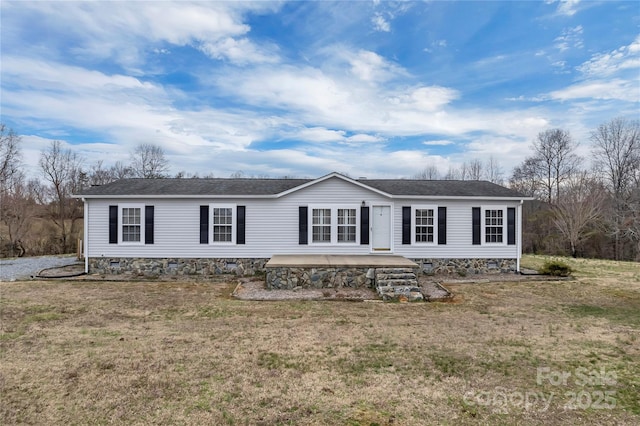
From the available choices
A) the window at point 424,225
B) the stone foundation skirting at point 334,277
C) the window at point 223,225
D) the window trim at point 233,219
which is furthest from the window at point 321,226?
the window at point 424,225

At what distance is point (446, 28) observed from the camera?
14.8 meters

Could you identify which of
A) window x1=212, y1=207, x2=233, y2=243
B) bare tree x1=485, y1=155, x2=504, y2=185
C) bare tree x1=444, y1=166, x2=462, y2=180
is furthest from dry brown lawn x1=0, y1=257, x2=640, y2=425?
bare tree x1=444, y1=166, x2=462, y2=180

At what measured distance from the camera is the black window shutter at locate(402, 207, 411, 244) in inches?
513

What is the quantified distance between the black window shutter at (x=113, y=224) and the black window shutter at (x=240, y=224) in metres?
4.72

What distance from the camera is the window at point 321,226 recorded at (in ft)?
42.4

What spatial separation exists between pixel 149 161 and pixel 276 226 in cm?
2499

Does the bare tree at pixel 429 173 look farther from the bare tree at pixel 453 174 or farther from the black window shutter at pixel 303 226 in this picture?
the black window shutter at pixel 303 226

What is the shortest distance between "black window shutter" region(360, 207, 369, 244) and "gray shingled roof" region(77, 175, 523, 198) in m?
→ 1.36

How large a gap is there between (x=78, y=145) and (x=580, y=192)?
128ft

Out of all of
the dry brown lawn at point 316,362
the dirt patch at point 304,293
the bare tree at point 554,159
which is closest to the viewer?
the dry brown lawn at point 316,362

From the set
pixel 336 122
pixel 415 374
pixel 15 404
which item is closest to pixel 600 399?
pixel 415 374

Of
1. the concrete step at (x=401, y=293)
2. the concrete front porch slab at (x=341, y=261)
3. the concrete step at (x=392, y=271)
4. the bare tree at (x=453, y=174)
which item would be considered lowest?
the concrete step at (x=401, y=293)

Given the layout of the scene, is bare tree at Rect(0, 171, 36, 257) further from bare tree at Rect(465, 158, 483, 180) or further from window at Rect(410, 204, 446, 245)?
bare tree at Rect(465, 158, 483, 180)

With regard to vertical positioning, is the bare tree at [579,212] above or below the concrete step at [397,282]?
above
